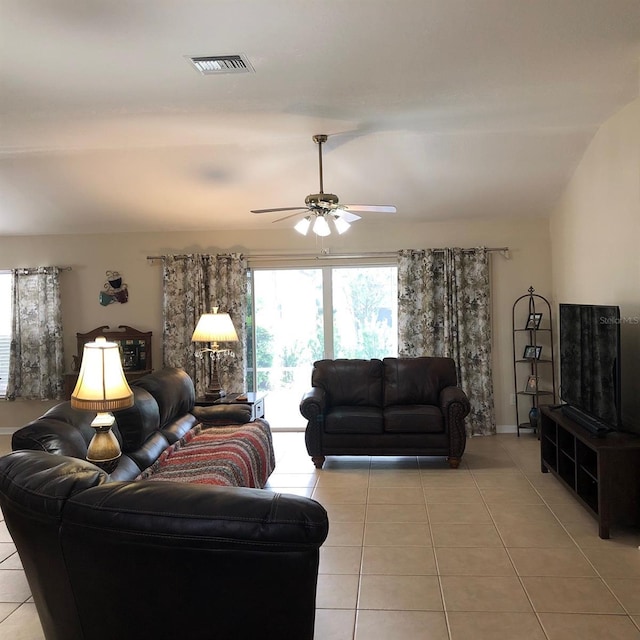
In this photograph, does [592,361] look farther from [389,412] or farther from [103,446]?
[103,446]

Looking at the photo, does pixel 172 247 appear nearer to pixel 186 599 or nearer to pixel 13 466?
pixel 13 466

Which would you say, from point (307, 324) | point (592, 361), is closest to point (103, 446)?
point (592, 361)

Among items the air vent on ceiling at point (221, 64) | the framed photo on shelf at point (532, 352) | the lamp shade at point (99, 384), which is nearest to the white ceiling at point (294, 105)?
the air vent on ceiling at point (221, 64)

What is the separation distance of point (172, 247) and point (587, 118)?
15.0 feet

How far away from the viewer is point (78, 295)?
Result: 23.6 feet

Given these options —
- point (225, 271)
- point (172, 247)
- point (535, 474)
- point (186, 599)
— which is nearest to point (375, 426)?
point (535, 474)

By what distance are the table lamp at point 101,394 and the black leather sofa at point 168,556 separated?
95cm

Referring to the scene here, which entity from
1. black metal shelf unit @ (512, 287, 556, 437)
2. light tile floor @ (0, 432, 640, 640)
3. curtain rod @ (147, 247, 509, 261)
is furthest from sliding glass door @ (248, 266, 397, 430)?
light tile floor @ (0, 432, 640, 640)

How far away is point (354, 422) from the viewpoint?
545 centimetres

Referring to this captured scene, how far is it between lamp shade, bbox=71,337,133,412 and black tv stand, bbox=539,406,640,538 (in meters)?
2.87

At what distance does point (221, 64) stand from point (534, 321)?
4.36 meters

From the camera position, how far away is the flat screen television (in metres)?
3.98

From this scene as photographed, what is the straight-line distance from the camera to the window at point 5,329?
7.24 metres

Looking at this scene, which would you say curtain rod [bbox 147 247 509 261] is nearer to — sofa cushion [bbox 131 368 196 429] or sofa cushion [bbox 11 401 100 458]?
sofa cushion [bbox 131 368 196 429]
